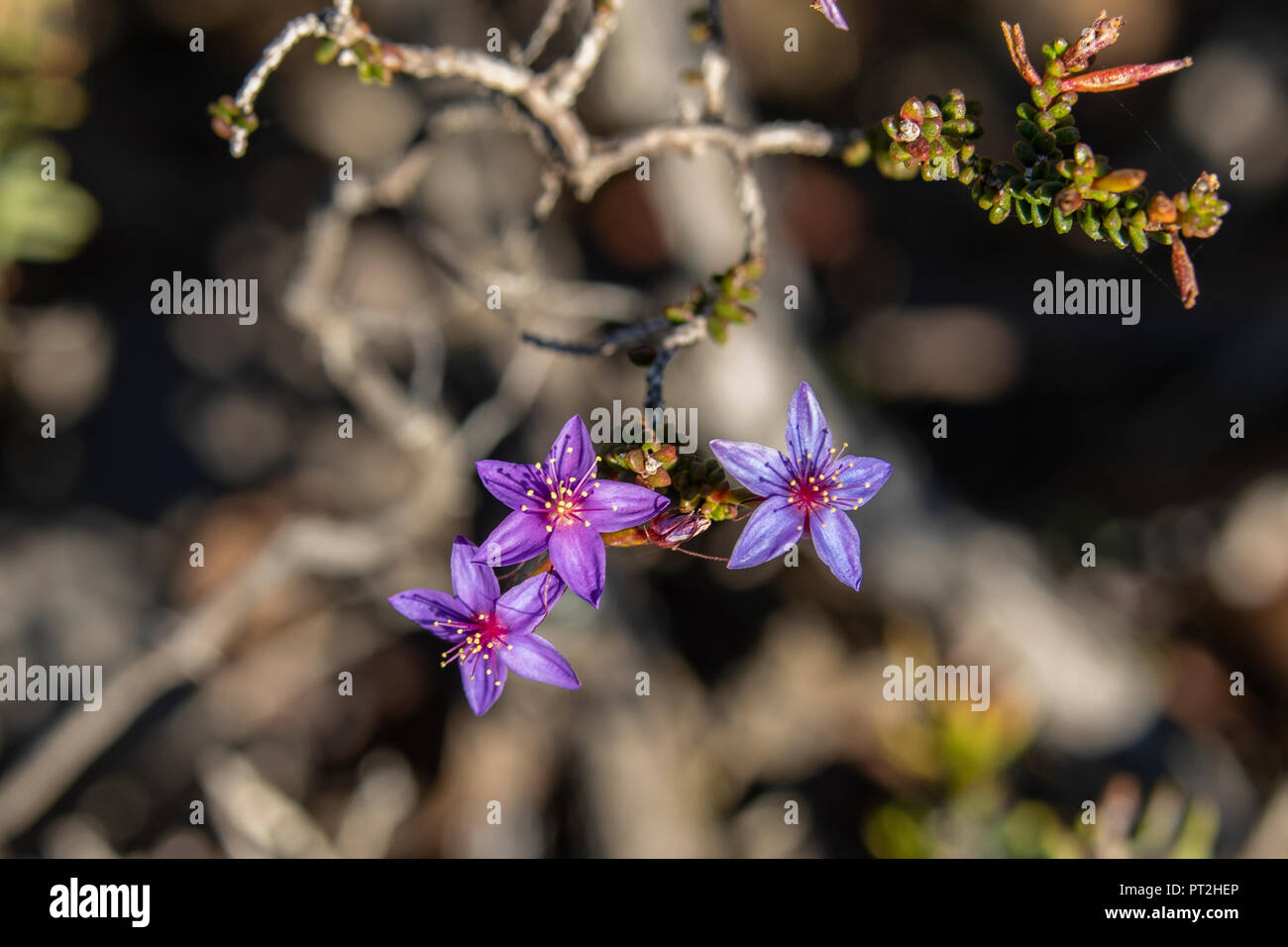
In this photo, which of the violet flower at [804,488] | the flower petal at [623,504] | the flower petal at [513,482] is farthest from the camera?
the flower petal at [513,482]

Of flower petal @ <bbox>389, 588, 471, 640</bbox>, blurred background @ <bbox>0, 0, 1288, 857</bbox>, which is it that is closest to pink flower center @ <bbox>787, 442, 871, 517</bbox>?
flower petal @ <bbox>389, 588, 471, 640</bbox>

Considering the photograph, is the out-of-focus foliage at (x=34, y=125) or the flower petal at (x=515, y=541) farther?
the out-of-focus foliage at (x=34, y=125)

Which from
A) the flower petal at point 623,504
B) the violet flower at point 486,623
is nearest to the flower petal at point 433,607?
the violet flower at point 486,623

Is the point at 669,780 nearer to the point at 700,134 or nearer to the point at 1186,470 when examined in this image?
the point at 700,134

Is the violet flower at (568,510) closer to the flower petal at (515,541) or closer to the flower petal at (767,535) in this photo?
the flower petal at (515,541)

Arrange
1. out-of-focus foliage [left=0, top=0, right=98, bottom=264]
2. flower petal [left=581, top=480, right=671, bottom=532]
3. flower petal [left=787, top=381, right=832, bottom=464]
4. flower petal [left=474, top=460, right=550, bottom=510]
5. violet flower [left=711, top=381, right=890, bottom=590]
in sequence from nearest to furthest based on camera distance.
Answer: flower petal [left=581, top=480, right=671, bottom=532] < violet flower [left=711, top=381, right=890, bottom=590] < flower petal [left=474, top=460, right=550, bottom=510] < flower petal [left=787, top=381, right=832, bottom=464] < out-of-focus foliage [left=0, top=0, right=98, bottom=264]

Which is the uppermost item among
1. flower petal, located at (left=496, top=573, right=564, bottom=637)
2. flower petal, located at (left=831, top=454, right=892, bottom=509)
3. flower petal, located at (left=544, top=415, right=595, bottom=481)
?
flower petal, located at (left=544, top=415, right=595, bottom=481)

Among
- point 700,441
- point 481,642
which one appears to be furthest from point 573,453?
point 700,441

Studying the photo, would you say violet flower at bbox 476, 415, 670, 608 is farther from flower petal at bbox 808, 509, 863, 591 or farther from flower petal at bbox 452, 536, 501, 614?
flower petal at bbox 808, 509, 863, 591
